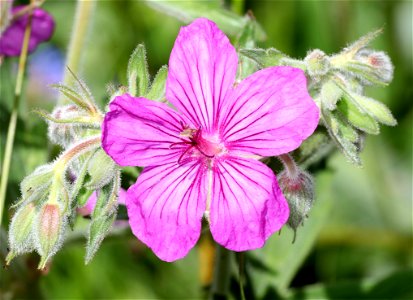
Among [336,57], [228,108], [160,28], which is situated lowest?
[160,28]

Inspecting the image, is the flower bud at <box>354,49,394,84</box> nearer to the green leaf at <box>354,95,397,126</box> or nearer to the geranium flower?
the green leaf at <box>354,95,397,126</box>

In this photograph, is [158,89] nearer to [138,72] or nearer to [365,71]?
[138,72]

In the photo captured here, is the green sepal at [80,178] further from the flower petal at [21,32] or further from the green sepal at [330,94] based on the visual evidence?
the flower petal at [21,32]

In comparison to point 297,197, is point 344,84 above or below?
above

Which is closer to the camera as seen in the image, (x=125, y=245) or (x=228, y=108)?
(x=228, y=108)

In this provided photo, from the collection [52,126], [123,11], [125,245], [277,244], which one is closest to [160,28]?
[123,11]

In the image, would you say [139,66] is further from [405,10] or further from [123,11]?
[405,10]

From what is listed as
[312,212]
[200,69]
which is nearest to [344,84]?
[200,69]
